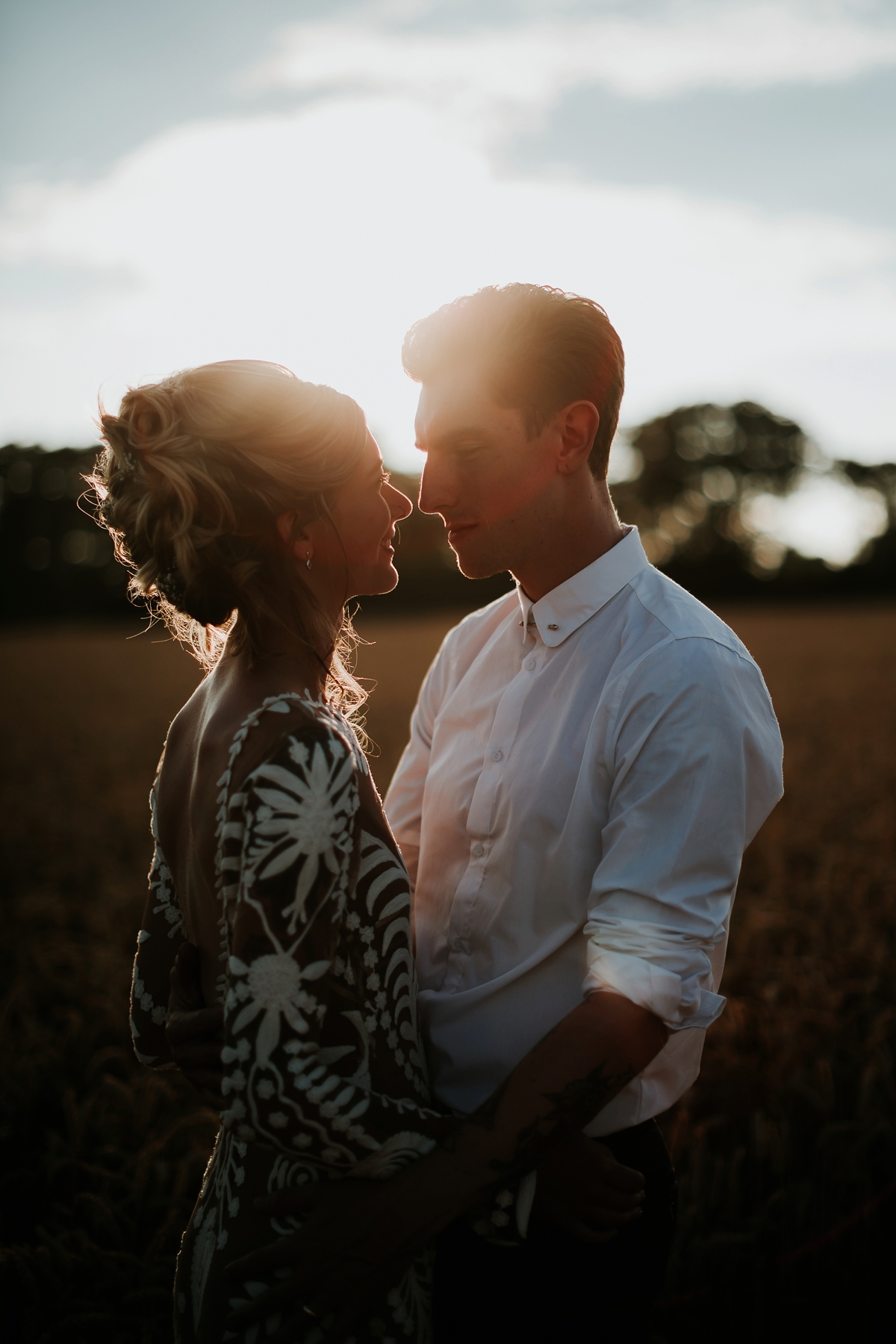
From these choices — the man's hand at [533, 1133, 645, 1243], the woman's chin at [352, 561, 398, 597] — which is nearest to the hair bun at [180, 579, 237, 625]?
the woman's chin at [352, 561, 398, 597]

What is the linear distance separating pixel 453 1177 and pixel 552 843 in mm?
737

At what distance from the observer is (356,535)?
2305 mm

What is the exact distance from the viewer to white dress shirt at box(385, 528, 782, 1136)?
2.01 m

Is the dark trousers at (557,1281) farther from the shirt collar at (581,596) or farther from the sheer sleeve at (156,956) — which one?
the shirt collar at (581,596)

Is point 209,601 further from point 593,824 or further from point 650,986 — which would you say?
point 650,986

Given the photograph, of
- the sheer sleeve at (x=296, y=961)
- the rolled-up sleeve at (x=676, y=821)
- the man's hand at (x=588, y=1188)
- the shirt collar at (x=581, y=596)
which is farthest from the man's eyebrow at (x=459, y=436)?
the man's hand at (x=588, y=1188)

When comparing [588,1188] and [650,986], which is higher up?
[650,986]

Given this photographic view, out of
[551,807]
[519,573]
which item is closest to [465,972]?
[551,807]

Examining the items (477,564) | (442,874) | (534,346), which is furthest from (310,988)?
(534,346)

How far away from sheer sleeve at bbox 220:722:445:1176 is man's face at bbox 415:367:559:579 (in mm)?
914

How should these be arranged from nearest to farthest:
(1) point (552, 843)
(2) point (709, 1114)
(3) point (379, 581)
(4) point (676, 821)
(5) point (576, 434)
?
(4) point (676, 821), (1) point (552, 843), (3) point (379, 581), (5) point (576, 434), (2) point (709, 1114)

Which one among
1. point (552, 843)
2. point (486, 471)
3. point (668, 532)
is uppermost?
point (668, 532)

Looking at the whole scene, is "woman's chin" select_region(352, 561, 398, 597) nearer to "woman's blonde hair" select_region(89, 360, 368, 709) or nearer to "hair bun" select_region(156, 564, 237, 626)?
"woman's blonde hair" select_region(89, 360, 368, 709)

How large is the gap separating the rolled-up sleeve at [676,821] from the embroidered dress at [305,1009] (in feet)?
1.52
